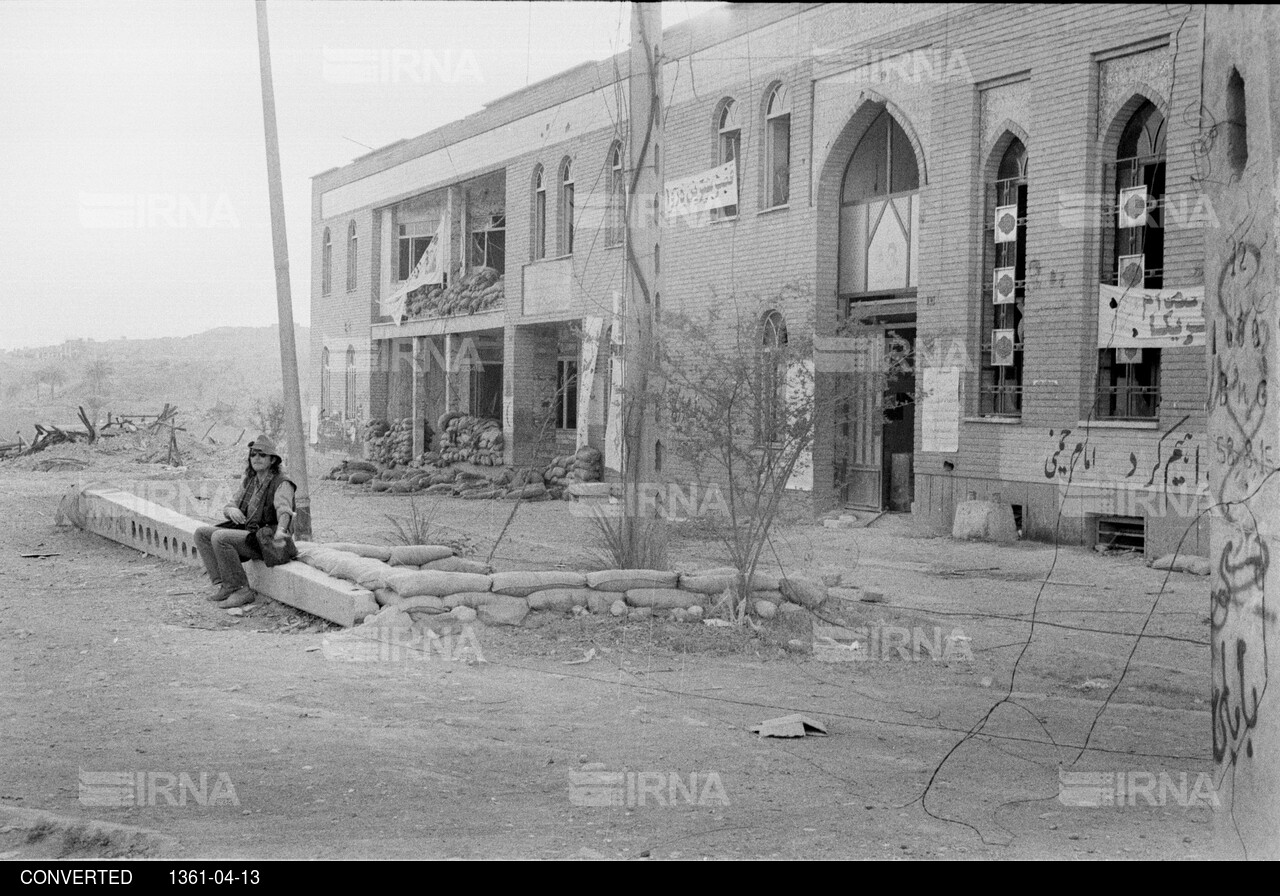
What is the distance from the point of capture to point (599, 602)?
9.52 m

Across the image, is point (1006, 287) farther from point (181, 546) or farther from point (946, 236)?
point (181, 546)

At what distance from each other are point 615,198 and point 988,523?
10052 mm

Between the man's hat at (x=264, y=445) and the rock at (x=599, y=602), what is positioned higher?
the man's hat at (x=264, y=445)

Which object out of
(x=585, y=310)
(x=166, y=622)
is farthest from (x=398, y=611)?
(x=585, y=310)

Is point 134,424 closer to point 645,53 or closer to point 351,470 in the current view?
point 351,470

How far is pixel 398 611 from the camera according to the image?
900cm

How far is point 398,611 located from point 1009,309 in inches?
338

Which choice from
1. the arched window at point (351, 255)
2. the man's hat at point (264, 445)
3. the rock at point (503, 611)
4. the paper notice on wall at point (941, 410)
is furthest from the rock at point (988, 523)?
the arched window at point (351, 255)

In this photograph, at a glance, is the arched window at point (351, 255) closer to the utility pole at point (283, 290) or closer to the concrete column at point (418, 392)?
the concrete column at point (418, 392)

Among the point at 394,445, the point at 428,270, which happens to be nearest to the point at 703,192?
the point at 428,270

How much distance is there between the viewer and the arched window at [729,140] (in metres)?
18.6

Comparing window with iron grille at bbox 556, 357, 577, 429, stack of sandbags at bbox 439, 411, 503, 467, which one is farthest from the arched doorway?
stack of sandbags at bbox 439, 411, 503, 467

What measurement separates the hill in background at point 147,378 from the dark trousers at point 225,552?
1577 cm

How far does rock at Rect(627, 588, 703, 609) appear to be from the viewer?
953cm
